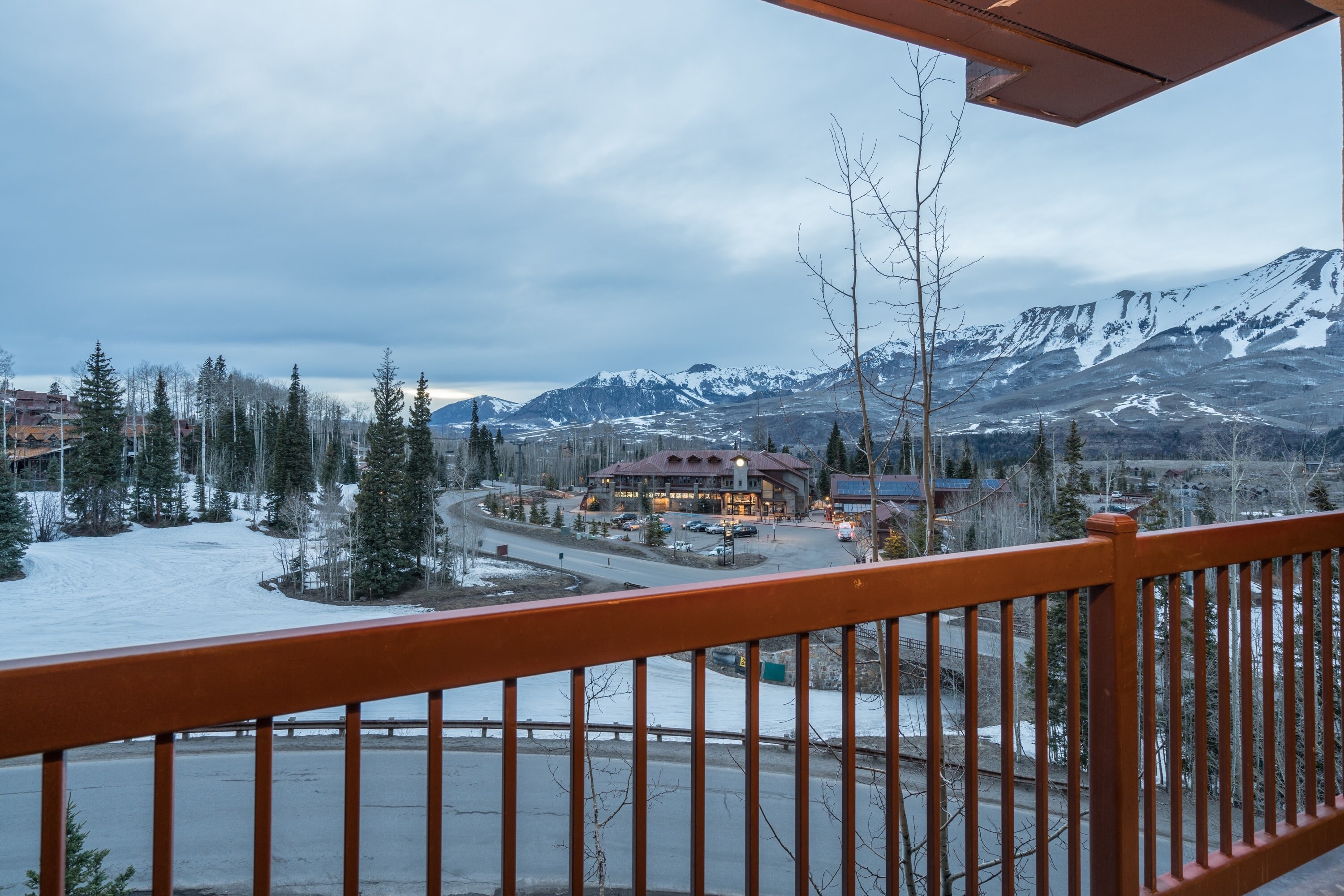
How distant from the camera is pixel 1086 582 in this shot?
1378mm

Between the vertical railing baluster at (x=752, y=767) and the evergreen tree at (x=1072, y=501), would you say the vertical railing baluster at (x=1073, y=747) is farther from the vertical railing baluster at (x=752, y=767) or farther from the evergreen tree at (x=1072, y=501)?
the evergreen tree at (x=1072, y=501)

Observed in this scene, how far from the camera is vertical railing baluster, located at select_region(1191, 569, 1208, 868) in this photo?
144 centimetres

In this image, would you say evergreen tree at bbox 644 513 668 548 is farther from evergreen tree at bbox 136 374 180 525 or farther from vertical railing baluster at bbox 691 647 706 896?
A: vertical railing baluster at bbox 691 647 706 896

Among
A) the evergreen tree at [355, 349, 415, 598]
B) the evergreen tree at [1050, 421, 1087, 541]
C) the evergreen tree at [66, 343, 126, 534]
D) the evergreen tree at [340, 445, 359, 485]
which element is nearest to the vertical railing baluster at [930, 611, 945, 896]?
the evergreen tree at [1050, 421, 1087, 541]

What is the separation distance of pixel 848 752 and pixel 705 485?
42.2 metres

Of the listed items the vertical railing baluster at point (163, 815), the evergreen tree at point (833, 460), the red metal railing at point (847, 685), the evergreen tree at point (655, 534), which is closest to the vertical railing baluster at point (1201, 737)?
the red metal railing at point (847, 685)

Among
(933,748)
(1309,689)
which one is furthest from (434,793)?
(1309,689)

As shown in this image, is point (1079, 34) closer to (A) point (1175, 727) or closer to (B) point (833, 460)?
(A) point (1175, 727)

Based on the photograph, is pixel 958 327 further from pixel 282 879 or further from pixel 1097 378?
pixel 1097 378

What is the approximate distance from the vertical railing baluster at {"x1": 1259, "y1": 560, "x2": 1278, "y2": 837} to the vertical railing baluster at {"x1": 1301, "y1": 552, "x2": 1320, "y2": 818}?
72 mm

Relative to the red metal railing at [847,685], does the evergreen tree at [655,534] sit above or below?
below

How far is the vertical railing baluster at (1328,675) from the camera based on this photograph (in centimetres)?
187

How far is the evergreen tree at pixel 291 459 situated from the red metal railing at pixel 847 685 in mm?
32889

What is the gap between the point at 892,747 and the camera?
3.81 ft
